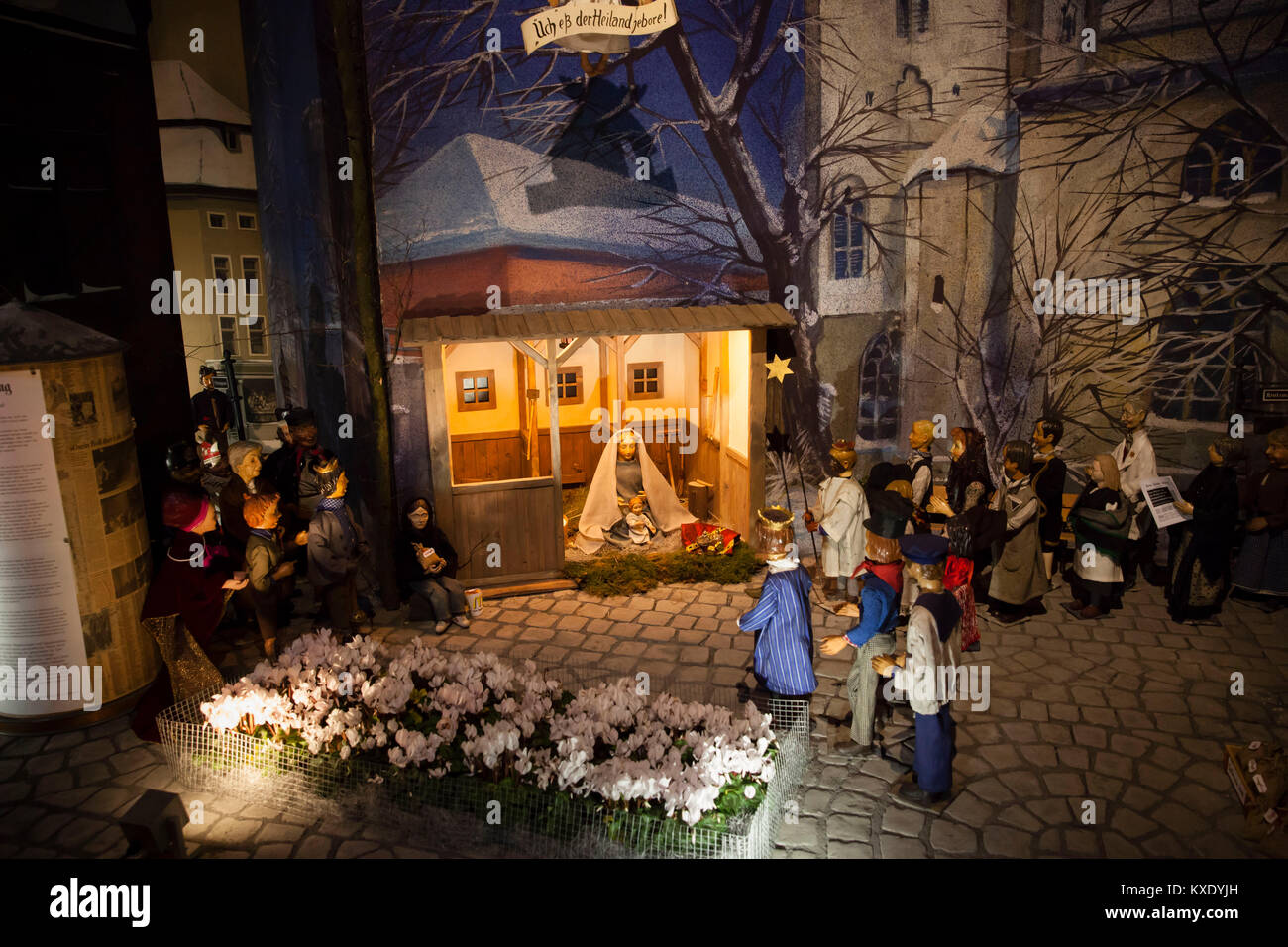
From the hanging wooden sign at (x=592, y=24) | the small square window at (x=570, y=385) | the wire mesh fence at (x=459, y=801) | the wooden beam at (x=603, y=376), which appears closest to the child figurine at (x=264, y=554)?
the wire mesh fence at (x=459, y=801)

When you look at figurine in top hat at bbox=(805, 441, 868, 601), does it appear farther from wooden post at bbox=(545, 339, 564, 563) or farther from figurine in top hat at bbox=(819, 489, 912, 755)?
wooden post at bbox=(545, 339, 564, 563)

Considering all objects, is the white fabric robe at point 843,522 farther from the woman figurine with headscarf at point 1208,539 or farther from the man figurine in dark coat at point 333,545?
the man figurine in dark coat at point 333,545

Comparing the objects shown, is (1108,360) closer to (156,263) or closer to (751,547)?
(751,547)

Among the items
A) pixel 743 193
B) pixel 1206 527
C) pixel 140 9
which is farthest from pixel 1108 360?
pixel 140 9

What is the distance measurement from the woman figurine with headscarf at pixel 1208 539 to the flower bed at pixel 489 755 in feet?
18.8

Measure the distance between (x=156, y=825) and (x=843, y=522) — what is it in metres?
7.29

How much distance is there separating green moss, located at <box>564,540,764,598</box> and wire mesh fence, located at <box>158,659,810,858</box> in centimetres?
400

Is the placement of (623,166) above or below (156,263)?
above

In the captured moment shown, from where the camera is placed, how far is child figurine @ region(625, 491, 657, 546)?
1353cm

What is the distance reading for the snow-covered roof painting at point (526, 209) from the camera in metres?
11.6

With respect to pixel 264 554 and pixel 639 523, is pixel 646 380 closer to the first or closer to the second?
pixel 639 523

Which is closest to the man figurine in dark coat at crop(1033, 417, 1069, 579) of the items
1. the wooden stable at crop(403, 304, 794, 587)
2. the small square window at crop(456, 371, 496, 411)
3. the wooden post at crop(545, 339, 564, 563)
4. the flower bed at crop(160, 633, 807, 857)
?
the wooden stable at crop(403, 304, 794, 587)

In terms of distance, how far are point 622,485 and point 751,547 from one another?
2345 millimetres

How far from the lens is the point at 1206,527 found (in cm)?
1044
